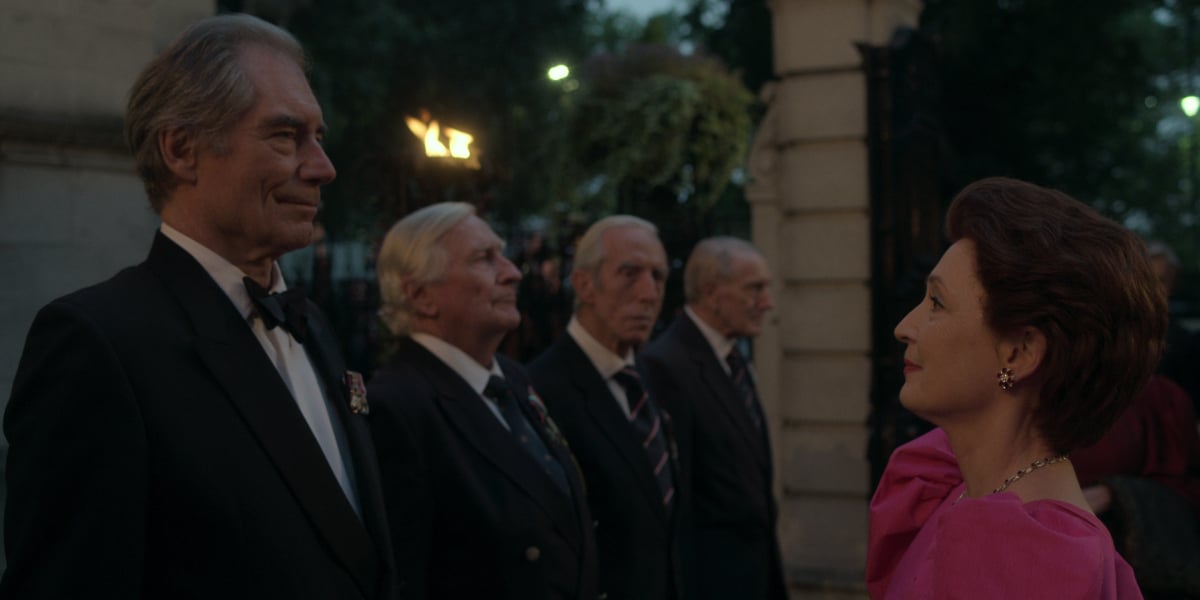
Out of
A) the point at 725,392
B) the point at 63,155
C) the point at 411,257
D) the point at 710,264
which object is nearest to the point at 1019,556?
the point at 411,257

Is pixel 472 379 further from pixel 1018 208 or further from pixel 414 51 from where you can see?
pixel 414 51

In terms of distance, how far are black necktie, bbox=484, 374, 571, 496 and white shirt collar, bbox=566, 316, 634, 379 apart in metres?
0.83

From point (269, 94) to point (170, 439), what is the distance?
0.71m

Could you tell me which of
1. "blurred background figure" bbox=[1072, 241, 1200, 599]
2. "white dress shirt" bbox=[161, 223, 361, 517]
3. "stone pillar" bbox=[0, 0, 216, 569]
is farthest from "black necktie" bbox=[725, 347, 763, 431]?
"white dress shirt" bbox=[161, 223, 361, 517]

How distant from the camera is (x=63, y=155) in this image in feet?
11.8

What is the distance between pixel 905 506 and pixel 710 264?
3348 mm

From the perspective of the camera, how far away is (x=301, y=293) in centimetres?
234

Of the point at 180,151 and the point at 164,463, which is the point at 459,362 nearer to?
the point at 180,151

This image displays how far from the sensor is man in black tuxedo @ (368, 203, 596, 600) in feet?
10.8

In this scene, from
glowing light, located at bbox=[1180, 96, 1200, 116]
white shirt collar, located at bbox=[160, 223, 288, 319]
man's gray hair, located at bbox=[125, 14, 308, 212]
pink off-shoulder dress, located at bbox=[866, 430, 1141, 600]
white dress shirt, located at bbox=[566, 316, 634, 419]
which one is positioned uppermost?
glowing light, located at bbox=[1180, 96, 1200, 116]

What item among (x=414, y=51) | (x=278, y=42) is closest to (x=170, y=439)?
(x=278, y=42)

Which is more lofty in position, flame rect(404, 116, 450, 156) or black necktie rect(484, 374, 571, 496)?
flame rect(404, 116, 450, 156)

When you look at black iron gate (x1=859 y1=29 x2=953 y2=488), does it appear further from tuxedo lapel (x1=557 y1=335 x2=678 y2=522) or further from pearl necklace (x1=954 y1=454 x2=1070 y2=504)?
pearl necklace (x1=954 y1=454 x2=1070 y2=504)

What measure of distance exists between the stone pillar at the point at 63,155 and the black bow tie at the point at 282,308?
1.51m
